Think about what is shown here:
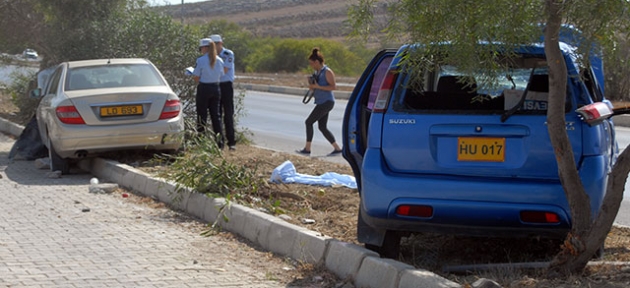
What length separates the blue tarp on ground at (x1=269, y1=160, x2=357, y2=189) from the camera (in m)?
9.96

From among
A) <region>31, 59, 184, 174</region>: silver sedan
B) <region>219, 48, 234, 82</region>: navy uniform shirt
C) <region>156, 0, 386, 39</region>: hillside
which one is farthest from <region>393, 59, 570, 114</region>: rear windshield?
<region>156, 0, 386, 39</region>: hillside

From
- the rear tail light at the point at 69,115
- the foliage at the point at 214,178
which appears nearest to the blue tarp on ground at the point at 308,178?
the foliage at the point at 214,178

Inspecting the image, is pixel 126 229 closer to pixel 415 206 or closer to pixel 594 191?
pixel 415 206

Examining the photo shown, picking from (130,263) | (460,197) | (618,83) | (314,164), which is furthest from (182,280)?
(618,83)

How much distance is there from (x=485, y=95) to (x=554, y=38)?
0.98 metres

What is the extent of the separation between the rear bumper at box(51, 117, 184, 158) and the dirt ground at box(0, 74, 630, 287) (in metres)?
1.73

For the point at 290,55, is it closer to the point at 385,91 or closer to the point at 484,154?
the point at 385,91

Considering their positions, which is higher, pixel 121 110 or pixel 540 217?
pixel 540 217

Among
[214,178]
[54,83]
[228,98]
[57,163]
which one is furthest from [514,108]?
[54,83]

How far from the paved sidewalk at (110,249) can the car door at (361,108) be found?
107 cm

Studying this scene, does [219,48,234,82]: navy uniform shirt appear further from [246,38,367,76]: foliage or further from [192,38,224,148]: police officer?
[246,38,367,76]: foliage

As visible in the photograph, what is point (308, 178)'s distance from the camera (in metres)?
10.1

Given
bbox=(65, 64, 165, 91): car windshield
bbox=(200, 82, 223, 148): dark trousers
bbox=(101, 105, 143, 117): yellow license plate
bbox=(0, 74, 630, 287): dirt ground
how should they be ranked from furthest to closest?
bbox=(200, 82, 223, 148): dark trousers, bbox=(65, 64, 165, 91): car windshield, bbox=(101, 105, 143, 117): yellow license plate, bbox=(0, 74, 630, 287): dirt ground

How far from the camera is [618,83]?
23953 mm
